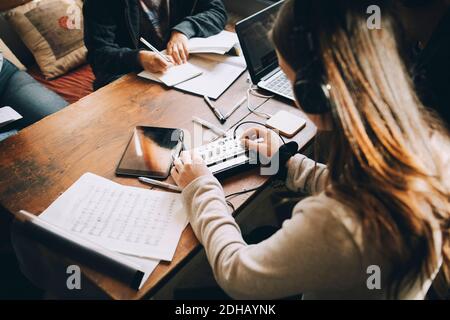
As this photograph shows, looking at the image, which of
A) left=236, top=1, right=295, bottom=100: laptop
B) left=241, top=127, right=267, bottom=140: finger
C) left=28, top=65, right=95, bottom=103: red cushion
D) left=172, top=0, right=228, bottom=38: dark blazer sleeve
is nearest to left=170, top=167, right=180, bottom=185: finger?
left=241, top=127, right=267, bottom=140: finger

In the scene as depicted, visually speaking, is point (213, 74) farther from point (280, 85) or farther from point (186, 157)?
point (186, 157)

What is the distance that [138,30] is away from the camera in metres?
1.53

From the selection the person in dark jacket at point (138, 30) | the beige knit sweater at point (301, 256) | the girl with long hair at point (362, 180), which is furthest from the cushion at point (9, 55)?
the girl with long hair at point (362, 180)

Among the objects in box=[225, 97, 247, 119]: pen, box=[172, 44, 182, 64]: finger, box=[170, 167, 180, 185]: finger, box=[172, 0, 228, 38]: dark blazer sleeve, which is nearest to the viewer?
box=[170, 167, 180, 185]: finger

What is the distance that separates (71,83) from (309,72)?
167 centimetres

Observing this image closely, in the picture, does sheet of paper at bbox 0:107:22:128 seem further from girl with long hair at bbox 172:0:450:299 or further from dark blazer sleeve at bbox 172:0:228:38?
girl with long hair at bbox 172:0:450:299

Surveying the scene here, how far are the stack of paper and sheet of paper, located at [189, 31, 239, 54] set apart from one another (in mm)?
706

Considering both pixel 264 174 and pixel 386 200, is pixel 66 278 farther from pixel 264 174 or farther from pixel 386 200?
pixel 386 200

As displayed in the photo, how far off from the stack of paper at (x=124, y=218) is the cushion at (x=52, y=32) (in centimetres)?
130

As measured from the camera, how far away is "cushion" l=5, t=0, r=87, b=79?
70.9 inches

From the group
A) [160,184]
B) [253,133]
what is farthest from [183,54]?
[160,184]

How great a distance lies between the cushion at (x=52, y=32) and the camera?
1801 millimetres
